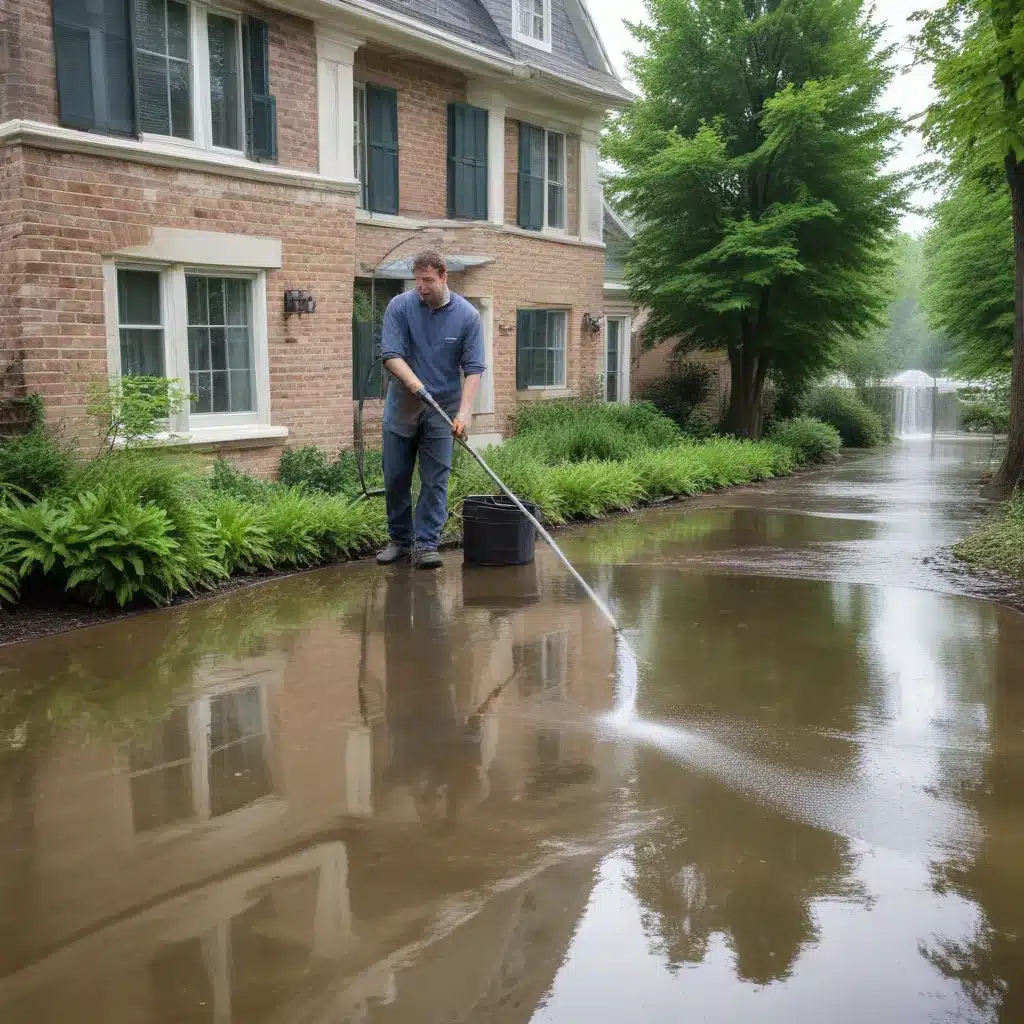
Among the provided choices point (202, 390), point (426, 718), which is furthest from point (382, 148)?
point (426, 718)

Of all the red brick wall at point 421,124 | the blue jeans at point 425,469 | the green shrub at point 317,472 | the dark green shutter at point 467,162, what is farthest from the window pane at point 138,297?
the dark green shutter at point 467,162

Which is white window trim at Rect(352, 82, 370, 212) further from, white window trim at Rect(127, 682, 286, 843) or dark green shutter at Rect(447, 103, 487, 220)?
white window trim at Rect(127, 682, 286, 843)

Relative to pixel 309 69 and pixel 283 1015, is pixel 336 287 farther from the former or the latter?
pixel 283 1015

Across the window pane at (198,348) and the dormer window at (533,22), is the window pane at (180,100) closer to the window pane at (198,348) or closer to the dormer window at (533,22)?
the window pane at (198,348)

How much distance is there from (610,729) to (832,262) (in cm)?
1691

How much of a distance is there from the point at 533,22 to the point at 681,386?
962 cm

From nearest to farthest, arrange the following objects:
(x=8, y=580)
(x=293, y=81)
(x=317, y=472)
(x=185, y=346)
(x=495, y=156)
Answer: (x=8, y=580)
(x=185, y=346)
(x=317, y=472)
(x=293, y=81)
(x=495, y=156)

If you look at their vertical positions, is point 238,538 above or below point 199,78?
below

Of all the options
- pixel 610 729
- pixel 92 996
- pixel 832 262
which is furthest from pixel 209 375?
pixel 832 262

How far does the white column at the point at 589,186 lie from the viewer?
1891 centimetres

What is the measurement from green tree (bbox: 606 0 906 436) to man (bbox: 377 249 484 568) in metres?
11.1

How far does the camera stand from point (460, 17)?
1595 cm

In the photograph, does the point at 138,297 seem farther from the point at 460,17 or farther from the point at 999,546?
the point at 999,546

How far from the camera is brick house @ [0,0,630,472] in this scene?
9859 mm
